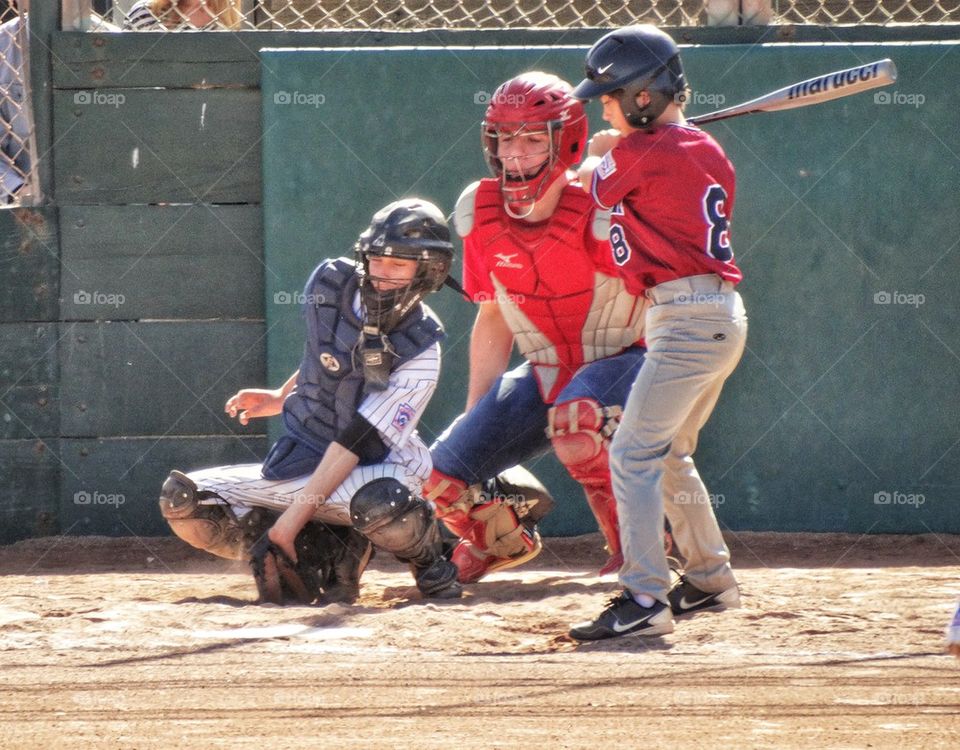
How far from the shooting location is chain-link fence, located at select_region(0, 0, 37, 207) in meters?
5.62

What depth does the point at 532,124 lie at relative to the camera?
4418mm

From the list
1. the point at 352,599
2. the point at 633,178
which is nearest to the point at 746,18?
the point at 633,178

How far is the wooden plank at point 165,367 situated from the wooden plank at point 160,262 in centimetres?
6

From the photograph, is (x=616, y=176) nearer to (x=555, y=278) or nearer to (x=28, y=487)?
(x=555, y=278)

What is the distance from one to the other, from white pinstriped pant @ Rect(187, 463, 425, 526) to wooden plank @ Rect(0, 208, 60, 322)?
1.49 metres

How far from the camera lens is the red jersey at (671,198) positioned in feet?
12.1

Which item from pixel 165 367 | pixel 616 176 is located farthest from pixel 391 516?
pixel 165 367

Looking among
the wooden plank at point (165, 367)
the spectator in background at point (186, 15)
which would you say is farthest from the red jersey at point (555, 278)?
the spectator in background at point (186, 15)

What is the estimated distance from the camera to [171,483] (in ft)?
14.1

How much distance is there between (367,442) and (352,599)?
1.63 ft

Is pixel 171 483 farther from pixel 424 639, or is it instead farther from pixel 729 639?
pixel 729 639

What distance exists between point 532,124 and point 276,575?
5.16 feet

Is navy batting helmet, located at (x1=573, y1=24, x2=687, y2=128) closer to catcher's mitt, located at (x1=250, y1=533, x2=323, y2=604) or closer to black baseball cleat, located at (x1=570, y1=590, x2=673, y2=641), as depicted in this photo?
black baseball cleat, located at (x1=570, y1=590, x2=673, y2=641)

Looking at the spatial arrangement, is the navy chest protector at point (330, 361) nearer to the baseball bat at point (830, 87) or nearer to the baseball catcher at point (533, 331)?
the baseball catcher at point (533, 331)
